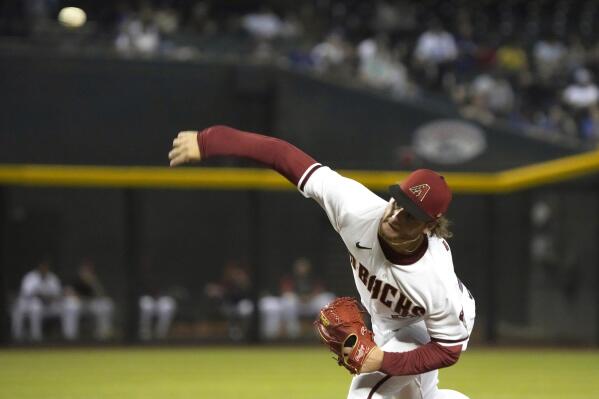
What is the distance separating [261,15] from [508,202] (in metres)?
7.30

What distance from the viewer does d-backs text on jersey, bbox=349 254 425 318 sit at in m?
4.54

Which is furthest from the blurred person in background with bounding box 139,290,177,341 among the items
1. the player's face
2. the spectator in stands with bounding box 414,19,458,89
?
the player's face

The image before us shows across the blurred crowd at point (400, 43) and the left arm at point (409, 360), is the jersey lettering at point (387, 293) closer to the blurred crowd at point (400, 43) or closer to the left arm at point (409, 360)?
the left arm at point (409, 360)

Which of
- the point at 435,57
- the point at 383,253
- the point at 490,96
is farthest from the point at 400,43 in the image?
the point at 383,253

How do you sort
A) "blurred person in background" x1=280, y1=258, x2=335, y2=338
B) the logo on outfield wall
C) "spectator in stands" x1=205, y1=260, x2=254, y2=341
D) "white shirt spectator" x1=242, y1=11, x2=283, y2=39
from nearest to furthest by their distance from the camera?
"spectator in stands" x1=205, y1=260, x2=254, y2=341, "blurred person in background" x1=280, y1=258, x2=335, y2=338, the logo on outfield wall, "white shirt spectator" x1=242, y1=11, x2=283, y2=39

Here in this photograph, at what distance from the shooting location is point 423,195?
14.1 feet

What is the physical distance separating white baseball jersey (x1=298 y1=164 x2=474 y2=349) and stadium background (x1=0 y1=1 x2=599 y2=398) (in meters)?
3.77

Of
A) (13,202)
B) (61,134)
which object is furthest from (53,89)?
(13,202)

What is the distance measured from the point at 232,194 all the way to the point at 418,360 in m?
10.2

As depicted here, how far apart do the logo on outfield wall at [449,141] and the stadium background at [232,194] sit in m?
0.04

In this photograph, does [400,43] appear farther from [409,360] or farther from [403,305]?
[409,360]

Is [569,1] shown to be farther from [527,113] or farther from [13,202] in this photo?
[13,202]

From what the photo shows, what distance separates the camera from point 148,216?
14.5 meters

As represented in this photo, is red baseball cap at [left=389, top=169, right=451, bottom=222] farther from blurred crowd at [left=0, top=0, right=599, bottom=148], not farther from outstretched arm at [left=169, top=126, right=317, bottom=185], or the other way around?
blurred crowd at [left=0, top=0, right=599, bottom=148]
